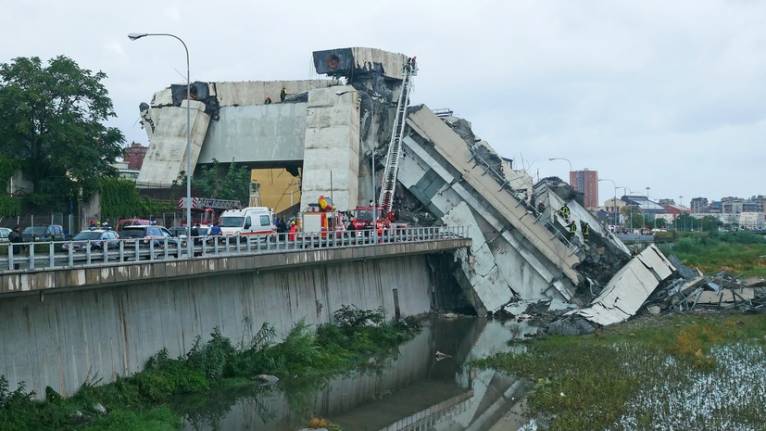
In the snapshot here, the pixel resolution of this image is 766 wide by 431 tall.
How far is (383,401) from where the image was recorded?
2934 cm

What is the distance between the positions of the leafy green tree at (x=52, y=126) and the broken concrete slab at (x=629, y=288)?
27.2 meters

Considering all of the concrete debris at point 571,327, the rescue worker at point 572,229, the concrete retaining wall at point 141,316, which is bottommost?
the concrete debris at point 571,327

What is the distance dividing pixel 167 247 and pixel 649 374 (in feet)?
57.6

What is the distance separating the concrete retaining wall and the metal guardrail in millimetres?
955

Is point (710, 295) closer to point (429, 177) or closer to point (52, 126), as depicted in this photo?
point (429, 177)

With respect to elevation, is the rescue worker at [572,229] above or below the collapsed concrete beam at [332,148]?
below

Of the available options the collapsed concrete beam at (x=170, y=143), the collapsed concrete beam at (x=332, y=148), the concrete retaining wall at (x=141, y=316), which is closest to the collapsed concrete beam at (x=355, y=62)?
the collapsed concrete beam at (x=332, y=148)

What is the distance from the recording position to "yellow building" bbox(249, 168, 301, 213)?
207 ft

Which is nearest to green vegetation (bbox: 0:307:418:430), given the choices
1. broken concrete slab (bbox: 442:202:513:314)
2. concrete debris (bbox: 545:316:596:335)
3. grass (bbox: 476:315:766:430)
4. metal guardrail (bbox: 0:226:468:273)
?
metal guardrail (bbox: 0:226:468:273)

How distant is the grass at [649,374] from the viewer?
24.3 meters

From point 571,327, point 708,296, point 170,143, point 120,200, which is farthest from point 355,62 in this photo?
point 708,296

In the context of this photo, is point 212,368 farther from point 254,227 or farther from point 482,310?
point 482,310

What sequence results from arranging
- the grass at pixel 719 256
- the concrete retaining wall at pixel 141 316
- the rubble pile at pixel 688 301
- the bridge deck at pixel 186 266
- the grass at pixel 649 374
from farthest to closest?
the grass at pixel 719 256 → the rubble pile at pixel 688 301 → the grass at pixel 649 374 → the concrete retaining wall at pixel 141 316 → the bridge deck at pixel 186 266

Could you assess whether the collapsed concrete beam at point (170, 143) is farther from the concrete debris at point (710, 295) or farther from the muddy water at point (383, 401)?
the concrete debris at point (710, 295)
